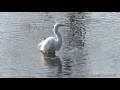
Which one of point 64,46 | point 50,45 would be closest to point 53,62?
point 50,45

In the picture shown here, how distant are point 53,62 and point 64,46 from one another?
130 centimetres

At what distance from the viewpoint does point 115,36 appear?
14336 mm

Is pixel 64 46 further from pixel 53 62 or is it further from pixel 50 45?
pixel 53 62

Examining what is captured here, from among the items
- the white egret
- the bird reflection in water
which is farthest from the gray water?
the white egret

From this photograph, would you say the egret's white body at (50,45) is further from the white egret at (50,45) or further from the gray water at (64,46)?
the gray water at (64,46)

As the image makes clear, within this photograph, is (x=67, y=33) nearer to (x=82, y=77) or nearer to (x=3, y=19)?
(x=3, y=19)

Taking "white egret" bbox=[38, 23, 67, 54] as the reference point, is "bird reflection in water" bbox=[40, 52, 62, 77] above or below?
below

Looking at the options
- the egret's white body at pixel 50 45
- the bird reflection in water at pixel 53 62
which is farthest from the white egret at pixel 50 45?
the bird reflection in water at pixel 53 62

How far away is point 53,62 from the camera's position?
12.2 meters

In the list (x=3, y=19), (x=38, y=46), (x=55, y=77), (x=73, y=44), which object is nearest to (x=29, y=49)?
(x=38, y=46)

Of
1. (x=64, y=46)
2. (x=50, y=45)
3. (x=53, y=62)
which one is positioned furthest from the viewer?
(x=64, y=46)

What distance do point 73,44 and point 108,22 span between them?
9.27 ft

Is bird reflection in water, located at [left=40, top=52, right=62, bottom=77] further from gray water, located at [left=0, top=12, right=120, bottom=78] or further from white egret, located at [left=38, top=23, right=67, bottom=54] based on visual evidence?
white egret, located at [left=38, top=23, right=67, bottom=54]

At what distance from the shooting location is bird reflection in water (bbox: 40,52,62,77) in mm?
11503
